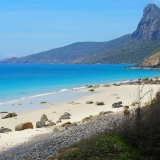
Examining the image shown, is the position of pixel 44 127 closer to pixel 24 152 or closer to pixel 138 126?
pixel 24 152

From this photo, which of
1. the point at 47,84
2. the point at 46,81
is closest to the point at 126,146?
the point at 47,84

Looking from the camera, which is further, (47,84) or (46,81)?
(46,81)

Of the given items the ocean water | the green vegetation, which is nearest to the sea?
the ocean water

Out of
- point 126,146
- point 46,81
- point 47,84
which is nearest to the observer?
point 126,146

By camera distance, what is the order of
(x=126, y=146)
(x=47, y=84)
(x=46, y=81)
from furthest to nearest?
(x=46, y=81) → (x=47, y=84) → (x=126, y=146)

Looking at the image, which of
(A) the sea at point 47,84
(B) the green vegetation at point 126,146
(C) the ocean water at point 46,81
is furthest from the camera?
(C) the ocean water at point 46,81

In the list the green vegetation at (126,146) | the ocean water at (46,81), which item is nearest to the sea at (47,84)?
the ocean water at (46,81)

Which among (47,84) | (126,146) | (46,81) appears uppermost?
(46,81)

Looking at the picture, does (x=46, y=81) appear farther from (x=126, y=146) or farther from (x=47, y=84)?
(x=126, y=146)

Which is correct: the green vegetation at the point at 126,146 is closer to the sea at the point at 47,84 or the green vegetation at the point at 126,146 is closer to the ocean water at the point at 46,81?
the sea at the point at 47,84

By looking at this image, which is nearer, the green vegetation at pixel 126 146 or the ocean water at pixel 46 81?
the green vegetation at pixel 126 146

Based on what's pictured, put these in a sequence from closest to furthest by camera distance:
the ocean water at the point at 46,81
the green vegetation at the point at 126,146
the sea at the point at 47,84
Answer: the green vegetation at the point at 126,146 < the sea at the point at 47,84 < the ocean water at the point at 46,81

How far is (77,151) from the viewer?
8.55m

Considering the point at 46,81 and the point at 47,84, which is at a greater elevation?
the point at 46,81
